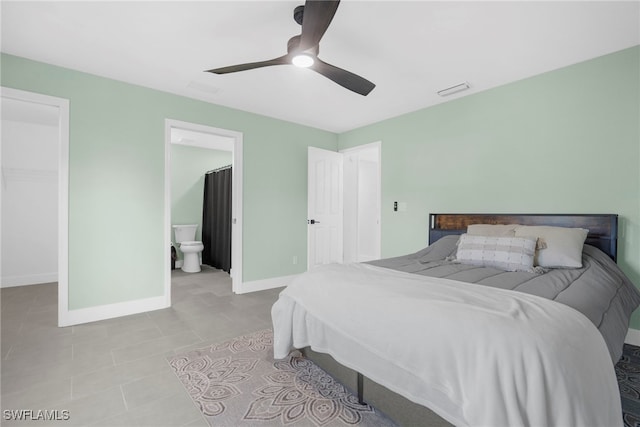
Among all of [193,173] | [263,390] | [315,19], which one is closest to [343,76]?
[315,19]

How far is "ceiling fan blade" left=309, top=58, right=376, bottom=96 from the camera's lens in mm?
2211

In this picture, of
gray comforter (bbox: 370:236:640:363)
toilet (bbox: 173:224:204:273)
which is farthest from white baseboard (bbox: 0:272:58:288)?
gray comforter (bbox: 370:236:640:363)

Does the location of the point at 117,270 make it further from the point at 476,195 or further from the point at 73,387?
the point at 476,195

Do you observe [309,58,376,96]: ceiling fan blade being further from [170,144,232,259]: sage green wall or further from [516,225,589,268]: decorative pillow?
[170,144,232,259]: sage green wall

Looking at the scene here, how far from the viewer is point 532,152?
303cm

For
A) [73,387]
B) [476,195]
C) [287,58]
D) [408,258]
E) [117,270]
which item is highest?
[287,58]

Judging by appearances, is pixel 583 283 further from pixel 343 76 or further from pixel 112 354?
pixel 112 354

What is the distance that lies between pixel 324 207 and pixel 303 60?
2.93 m

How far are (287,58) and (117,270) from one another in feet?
9.13

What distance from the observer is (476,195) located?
345cm

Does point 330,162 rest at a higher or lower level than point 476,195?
higher

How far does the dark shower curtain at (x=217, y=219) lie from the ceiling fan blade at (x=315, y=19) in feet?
11.7

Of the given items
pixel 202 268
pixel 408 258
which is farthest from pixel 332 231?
pixel 202 268

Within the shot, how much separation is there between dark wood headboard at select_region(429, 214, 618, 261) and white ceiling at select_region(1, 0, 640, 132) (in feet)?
4.67
